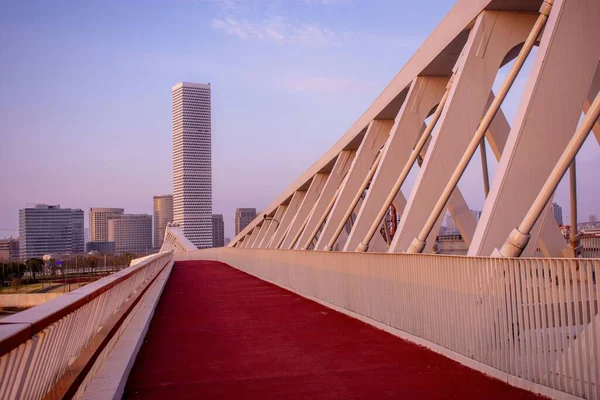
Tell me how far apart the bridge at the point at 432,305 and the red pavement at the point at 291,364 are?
0.13ft

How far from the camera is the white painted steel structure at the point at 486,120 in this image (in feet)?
30.3

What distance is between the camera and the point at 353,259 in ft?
42.6

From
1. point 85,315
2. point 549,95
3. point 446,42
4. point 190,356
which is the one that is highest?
point 446,42

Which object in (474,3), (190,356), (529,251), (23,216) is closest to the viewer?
(190,356)

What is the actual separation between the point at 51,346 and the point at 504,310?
4847 millimetres

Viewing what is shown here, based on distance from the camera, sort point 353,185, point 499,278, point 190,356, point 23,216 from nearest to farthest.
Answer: point 499,278, point 190,356, point 353,185, point 23,216

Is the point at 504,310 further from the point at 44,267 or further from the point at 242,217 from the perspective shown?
the point at 242,217

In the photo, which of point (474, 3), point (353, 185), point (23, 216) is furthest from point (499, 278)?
point (23, 216)

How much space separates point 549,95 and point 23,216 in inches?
6491

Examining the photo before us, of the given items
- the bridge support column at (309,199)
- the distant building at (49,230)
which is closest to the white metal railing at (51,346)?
the bridge support column at (309,199)

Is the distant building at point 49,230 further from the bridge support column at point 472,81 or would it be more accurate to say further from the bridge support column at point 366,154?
the bridge support column at point 472,81

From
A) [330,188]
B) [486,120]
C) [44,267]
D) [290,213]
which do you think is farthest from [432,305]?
[44,267]

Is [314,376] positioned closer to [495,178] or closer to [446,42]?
[495,178]

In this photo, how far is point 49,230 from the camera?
156 metres
